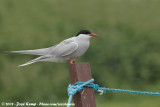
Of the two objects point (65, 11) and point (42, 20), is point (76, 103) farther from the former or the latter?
point (65, 11)

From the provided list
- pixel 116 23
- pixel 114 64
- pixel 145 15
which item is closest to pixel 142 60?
pixel 114 64

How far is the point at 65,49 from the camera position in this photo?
2.94m

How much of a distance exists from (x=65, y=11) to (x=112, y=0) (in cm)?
190

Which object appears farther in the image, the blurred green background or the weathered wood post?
the blurred green background

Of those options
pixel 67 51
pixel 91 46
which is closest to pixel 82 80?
pixel 67 51

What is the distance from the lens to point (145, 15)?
9.68 m

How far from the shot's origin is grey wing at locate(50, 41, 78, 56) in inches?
115

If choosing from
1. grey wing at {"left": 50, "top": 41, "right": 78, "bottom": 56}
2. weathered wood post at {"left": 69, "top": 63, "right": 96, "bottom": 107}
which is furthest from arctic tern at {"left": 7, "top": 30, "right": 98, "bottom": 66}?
weathered wood post at {"left": 69, "top": 63, "right": 96, "bottom": 107}

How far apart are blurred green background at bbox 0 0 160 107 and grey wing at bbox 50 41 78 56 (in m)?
2.80

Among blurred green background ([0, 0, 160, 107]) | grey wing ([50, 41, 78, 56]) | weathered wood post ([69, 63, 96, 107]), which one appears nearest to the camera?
weathered wood post ([69, 63, 96, 107])

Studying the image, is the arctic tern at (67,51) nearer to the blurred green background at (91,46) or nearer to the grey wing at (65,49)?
the grey wing at (65,49)

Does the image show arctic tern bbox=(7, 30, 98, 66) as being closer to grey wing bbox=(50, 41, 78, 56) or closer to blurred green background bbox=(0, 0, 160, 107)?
grey wing bbox=(50, 41, 78, 56)

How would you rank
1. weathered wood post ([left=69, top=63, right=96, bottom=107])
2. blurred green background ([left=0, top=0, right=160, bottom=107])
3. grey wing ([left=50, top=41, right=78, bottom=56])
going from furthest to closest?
1. blurred green background ([left=0, top=0, right=160, bottom=107])
2. grey wing ([left=50, top=41, right=78, bottom=56])
3. weathered wood post ([left=69, top=63, right=96, bottom=107])

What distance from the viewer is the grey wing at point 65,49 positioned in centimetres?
291
